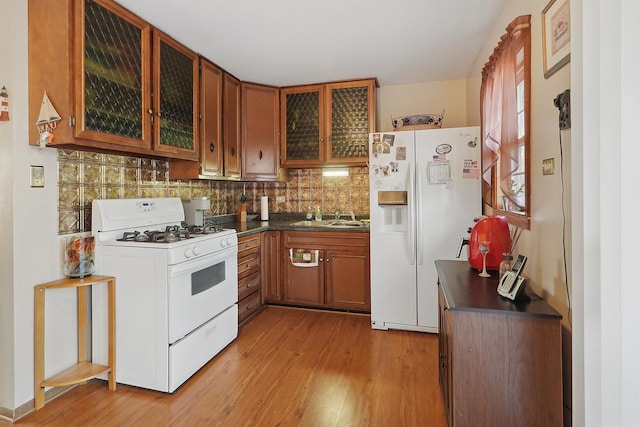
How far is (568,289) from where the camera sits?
4.00ft

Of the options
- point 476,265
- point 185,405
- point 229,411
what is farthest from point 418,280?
point 185,405

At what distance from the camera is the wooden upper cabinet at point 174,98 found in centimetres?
230

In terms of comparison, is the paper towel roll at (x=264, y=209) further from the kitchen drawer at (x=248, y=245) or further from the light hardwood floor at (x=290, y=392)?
the light hardwood floor at (x=290, y=392)

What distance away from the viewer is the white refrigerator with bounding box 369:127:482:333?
2639 mm

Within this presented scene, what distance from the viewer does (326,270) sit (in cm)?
322

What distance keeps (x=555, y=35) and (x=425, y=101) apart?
2.28 meters

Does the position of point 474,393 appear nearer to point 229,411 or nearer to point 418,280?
point 229,411

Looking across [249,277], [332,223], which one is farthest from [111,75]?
[332,223]

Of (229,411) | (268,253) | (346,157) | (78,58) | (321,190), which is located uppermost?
(78,58)

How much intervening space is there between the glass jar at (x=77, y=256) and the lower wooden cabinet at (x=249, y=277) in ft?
3.75

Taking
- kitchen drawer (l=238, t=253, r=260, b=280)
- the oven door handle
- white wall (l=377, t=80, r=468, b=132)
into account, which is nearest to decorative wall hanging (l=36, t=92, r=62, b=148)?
the oven door handle

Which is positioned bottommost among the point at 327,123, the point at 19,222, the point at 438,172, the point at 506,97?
the point at 19,222
